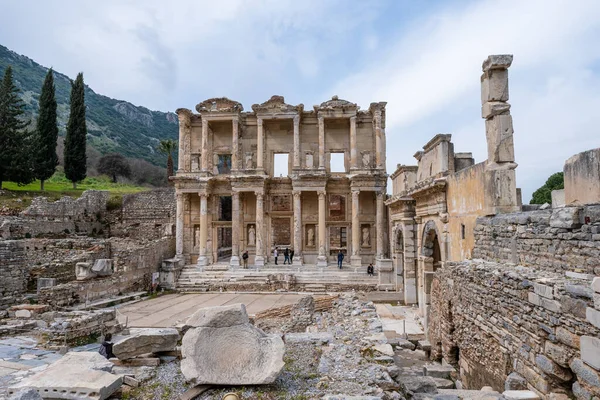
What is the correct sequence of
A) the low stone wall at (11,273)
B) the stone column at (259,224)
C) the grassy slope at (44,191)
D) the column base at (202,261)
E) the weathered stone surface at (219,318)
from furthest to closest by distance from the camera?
the grassy slope at (44,191) < the column base at (202,261) < the stone column at (259,224) < the low stone wall at (11,273) < the weathered stone surface at (219,318)

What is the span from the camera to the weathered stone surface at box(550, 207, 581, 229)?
523cm

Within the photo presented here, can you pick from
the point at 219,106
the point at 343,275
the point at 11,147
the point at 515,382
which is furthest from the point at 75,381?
the point at 11,147

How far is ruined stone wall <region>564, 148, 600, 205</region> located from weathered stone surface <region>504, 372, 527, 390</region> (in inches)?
111

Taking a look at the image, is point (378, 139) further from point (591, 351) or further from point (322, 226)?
point (591, 351)

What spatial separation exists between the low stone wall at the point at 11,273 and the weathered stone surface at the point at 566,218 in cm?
1666

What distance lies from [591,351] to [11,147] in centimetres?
3907

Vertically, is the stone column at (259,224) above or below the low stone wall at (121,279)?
above

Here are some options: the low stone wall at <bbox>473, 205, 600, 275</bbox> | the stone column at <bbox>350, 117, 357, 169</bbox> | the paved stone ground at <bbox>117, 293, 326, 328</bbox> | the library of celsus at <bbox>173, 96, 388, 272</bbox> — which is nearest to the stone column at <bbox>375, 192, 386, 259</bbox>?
the library of celsus at <bbox>173, 96, 388, 272</bbox>

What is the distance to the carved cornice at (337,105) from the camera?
25312mm

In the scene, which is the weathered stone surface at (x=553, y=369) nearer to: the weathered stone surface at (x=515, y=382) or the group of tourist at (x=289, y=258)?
the weathered stone surface at (x=515, y=382)

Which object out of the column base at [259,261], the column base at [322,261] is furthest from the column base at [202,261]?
the column base at [322,261]

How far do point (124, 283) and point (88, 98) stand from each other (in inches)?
4164

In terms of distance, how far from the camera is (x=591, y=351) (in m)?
4.31

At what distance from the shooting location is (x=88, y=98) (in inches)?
4193
